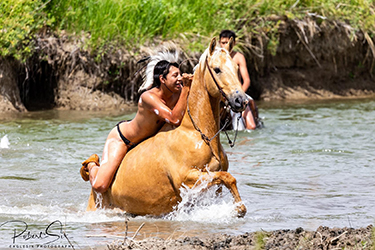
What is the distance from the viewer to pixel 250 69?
14.3 m

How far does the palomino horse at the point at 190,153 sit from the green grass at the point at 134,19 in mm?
6577

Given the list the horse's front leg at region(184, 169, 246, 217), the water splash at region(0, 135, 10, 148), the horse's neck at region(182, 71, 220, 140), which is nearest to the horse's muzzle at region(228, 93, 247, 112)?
the horse's neck at region(182, 71, 220, 140)

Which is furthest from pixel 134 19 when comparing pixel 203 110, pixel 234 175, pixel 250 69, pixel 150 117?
pixel 203 110

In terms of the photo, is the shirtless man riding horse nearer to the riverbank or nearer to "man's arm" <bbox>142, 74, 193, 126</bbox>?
"man's arm" <bbox>142, 74, 193, 126</bbox>

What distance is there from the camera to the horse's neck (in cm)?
508

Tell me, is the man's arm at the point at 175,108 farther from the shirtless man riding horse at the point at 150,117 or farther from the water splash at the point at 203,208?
the water splash at the point at 203,208

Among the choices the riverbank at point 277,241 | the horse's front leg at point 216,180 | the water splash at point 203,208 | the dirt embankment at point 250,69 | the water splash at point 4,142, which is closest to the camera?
the riverbank at point 277,241

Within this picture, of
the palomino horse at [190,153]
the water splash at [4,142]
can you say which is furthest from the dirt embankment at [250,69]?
the palomino horse at [190,153]

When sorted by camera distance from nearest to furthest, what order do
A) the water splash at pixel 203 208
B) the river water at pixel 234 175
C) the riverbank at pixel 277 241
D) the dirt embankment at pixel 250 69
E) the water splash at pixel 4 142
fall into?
1. the riverbank at pixel 277 241
2. the water splash at pixel 203 208
3. the river water at pixel 234 175
4. the water splash at pixel 4 142
5. the dirt embankment at pixel 250 69

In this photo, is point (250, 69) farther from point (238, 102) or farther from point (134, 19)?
point (238, 102)

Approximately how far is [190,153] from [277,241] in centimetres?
111

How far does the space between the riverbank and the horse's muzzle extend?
94 centimetres

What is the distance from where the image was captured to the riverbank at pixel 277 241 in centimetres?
409

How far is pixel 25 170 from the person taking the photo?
25.8 ft
